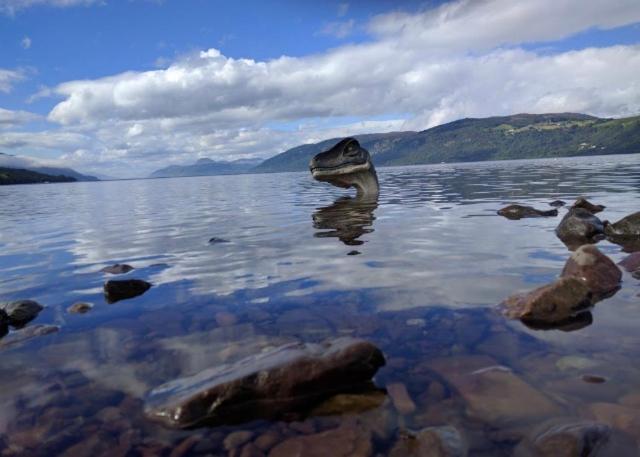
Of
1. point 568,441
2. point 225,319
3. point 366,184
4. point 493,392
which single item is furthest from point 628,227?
point 366,184

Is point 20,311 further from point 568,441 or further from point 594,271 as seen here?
point 594,271

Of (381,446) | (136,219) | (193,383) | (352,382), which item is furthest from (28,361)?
(136,219)

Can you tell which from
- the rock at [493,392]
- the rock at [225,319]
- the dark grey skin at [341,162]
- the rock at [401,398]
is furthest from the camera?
the dark grey skin at [341,162]

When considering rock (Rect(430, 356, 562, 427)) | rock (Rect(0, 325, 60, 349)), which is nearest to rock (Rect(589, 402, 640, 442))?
rock (Rect(430, 356, 562, 427))

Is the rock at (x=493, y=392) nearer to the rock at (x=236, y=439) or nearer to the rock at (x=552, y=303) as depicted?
the rock at (x=552, y=303)

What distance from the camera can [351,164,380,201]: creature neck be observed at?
3403 cm

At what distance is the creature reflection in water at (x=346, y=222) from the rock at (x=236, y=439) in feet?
35.1

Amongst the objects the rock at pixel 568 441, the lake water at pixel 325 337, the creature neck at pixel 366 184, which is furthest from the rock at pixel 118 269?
the creature neck at pixel 366 184

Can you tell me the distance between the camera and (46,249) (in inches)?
711

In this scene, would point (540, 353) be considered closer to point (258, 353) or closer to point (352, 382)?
point (352, 382)

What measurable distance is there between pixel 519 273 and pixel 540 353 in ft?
15.2

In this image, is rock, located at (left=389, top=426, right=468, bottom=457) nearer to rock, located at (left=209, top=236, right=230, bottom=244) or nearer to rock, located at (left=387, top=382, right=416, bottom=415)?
rock, located at (left=387, top=382, right=416, bottom=415)

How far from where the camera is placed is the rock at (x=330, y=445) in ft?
15.2

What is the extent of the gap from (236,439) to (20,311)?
6.74 meters
